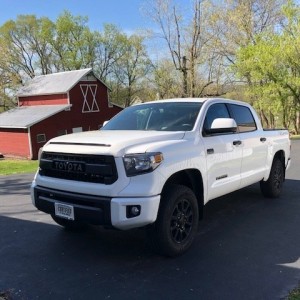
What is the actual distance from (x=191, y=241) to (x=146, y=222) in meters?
0.88

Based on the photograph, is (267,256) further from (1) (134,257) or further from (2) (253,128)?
(2) (253,128)

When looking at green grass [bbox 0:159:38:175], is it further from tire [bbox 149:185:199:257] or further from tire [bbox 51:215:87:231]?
tire [bbox 149:185:199:257]

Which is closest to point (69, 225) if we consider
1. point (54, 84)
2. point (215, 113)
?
point (215, 113)

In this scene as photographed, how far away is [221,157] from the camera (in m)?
5.41

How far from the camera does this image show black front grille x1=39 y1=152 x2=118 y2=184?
13.6 feet

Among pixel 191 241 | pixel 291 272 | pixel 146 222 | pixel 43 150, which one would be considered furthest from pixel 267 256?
pixel 43 150

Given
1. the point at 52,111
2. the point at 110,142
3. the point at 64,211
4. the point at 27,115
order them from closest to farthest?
the point at 110,142 → the point at 64,211 → the point at 52,111 → the point at 27,115

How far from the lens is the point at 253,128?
6.70 m

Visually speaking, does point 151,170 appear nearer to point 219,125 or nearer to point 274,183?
point 219,125

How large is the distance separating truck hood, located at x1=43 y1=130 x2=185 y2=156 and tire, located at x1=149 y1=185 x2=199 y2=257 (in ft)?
2.04

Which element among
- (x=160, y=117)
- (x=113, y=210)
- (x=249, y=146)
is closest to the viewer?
(x=113, y=210)

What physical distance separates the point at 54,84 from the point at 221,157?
3714 centimetres

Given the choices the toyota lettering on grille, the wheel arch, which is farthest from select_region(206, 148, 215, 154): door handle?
the toyota lettering on grille

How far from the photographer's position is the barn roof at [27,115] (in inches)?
1371
